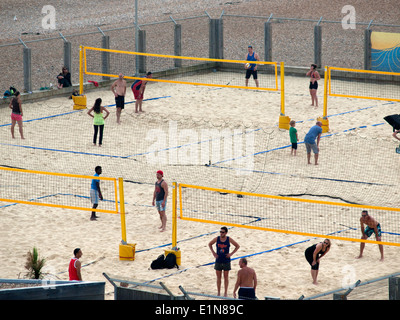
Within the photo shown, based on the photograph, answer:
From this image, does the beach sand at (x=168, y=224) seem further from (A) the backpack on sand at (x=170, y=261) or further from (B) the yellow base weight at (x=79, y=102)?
(B) the yellow base weight at (x=79, y=102)

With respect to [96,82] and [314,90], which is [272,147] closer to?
[314,90]

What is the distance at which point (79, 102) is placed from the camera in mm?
25844

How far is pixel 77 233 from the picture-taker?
704 inches

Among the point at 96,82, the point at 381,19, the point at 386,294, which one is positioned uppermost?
the point at 381,19

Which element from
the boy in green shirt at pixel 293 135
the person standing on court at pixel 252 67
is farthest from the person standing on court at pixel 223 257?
the person standing on court at pixel 252 67

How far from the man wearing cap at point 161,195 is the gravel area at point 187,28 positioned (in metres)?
13.6

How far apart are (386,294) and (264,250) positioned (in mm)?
4131

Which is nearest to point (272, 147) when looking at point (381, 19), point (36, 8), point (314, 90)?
point (314, 90)

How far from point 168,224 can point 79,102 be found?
27.6ft

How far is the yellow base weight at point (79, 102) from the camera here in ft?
84.6

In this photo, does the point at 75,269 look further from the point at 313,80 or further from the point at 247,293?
the point at 313,80

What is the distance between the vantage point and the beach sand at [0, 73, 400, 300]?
1606cm

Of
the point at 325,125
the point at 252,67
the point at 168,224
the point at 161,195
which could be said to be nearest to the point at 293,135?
the point at 325,125

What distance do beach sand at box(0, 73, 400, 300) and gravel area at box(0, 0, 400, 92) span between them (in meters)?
6.70
